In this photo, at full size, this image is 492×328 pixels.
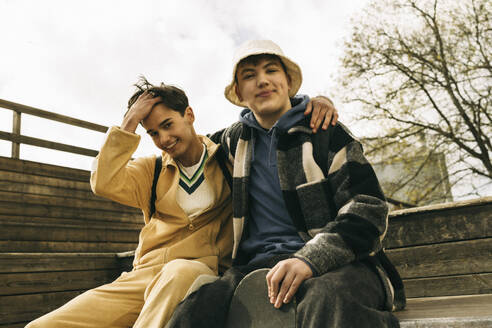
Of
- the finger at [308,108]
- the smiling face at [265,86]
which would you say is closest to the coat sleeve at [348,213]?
the finger at [308,108]

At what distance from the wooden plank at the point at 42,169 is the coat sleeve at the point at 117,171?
3.98 m

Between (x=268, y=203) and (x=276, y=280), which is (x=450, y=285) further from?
(x=276, y=280)

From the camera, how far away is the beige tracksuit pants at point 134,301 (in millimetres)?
1527

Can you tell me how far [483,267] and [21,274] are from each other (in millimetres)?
3210

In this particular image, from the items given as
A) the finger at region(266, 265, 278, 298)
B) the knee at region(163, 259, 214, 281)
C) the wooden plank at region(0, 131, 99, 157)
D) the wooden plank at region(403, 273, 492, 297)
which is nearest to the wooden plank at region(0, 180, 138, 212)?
the wooden plank at region(0, 131, 99, 157)

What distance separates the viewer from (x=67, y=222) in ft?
18.2

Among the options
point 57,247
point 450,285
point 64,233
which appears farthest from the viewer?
point 64,233

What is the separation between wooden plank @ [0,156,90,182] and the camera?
5326 mm

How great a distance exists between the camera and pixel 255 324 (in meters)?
1.39

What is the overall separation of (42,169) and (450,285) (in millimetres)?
5093

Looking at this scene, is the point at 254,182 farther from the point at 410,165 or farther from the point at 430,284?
the point at 410,165

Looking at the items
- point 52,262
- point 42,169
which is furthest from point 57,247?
point 52,262

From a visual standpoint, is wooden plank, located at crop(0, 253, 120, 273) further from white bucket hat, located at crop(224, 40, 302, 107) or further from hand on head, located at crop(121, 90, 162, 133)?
white bucket hat, located at crop(224, 40, 302, 107)

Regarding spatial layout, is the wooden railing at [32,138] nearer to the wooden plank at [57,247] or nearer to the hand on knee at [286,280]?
the wooden plank at [57,247]
